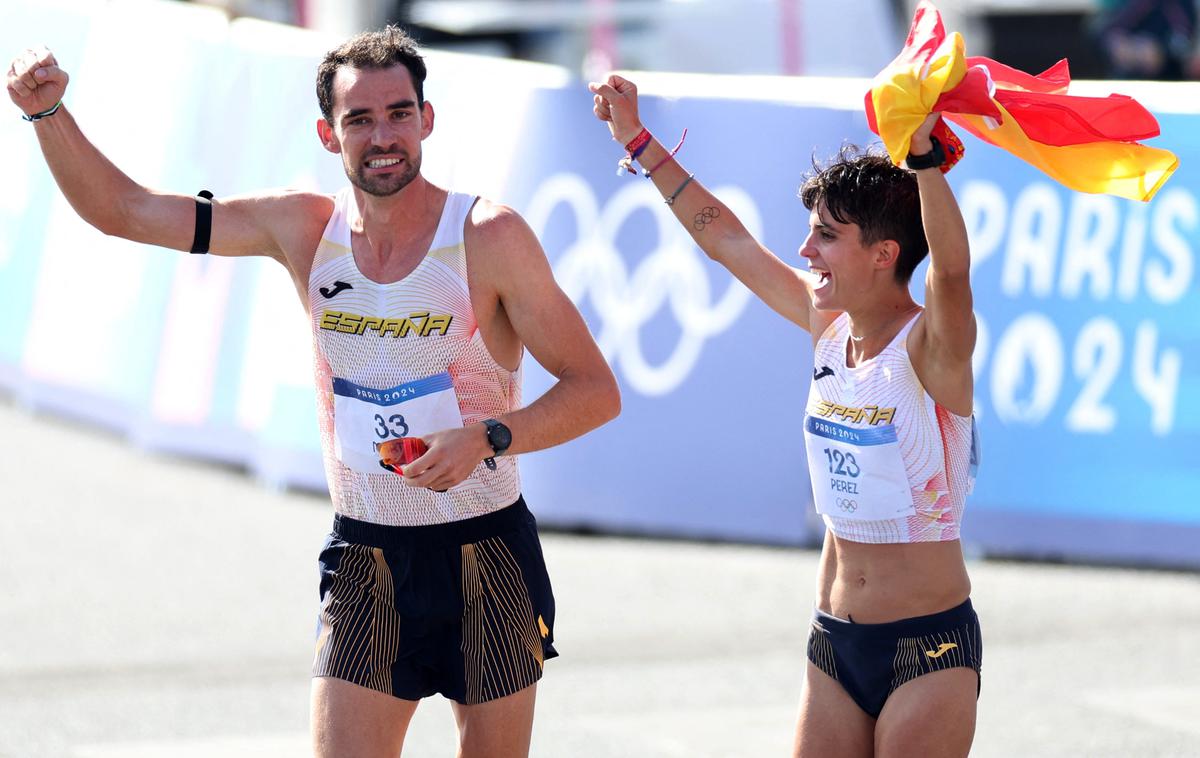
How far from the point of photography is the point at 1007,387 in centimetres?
833

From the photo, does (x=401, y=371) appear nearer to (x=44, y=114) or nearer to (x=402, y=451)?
(x=402, y=451)

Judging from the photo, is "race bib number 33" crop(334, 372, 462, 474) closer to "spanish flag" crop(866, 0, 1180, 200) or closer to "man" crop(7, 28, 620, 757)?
"man" crop(7, 28, 620, 757)

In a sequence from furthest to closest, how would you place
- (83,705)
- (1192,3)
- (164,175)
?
(1192,3)
(164,175)
(83,705)

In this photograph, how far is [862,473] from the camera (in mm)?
4012

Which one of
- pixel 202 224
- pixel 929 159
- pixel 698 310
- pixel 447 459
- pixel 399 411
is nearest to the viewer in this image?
pixel 929 159

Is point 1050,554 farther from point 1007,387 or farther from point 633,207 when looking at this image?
point 633,207

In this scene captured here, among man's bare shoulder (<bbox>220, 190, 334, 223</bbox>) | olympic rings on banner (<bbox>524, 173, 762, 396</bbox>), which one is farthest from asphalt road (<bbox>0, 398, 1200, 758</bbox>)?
man's bare shoulder (<bbox>220, 190, 334, 223</bbox>)

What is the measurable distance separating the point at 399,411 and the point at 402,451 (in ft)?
1.12

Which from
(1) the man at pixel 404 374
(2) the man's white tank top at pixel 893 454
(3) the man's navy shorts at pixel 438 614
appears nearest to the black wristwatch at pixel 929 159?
(2) the man's white tank top at pixel 893 454

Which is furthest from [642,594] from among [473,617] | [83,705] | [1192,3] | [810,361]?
[1192,3]

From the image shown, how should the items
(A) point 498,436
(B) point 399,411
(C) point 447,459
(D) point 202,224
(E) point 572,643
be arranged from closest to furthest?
(C) point 447,459, (A) point 498,436, (B) point 399,411, (D) point 202,224, (E) point 572,643

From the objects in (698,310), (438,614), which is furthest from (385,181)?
(698,310)

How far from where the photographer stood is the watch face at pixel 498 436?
151 inches

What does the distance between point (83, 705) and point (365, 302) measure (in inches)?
115
